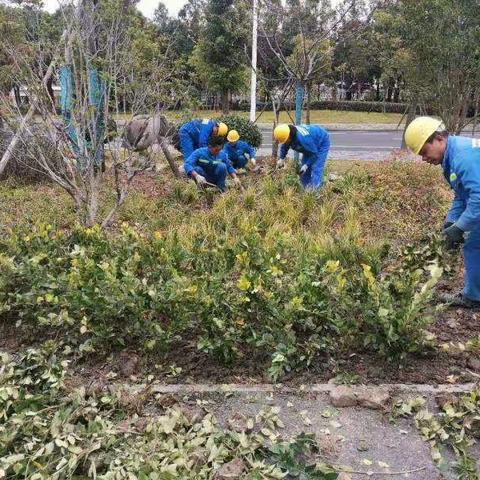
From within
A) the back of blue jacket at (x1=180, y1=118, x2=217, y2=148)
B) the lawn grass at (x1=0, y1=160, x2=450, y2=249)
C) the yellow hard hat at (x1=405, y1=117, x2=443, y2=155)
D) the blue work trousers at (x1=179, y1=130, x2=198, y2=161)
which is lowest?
the lawn grass at (x1=0, y1=160, x2=450, y2=249)

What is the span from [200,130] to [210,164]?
726mm

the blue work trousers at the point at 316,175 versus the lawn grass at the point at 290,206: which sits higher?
the blue work trousers at the point at 316,175

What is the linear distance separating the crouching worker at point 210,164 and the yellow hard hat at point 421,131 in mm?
4082

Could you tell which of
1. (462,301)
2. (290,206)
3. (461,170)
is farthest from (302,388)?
(290,206)

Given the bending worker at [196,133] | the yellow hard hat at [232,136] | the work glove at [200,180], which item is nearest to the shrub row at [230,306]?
the work glove at [200,180]

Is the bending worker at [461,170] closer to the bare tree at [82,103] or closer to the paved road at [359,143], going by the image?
the bare tree at [82,103]

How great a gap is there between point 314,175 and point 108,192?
109 inches

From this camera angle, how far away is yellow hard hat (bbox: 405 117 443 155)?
3.54m

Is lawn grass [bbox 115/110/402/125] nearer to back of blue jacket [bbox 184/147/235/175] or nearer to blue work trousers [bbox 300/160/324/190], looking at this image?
back of blue jacket [bbox 184/147/235/175]

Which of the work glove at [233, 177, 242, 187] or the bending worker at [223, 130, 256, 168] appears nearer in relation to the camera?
the work glove at [233, 177, 242, 187]

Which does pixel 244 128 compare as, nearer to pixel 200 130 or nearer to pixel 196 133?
pixel 196 133

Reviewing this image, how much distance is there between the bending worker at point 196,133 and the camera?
7.72 m

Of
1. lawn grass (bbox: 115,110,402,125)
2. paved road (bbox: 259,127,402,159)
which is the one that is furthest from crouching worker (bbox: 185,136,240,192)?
lawn grass (bbox: 115,110,402,125)

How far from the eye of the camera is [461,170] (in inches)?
138
